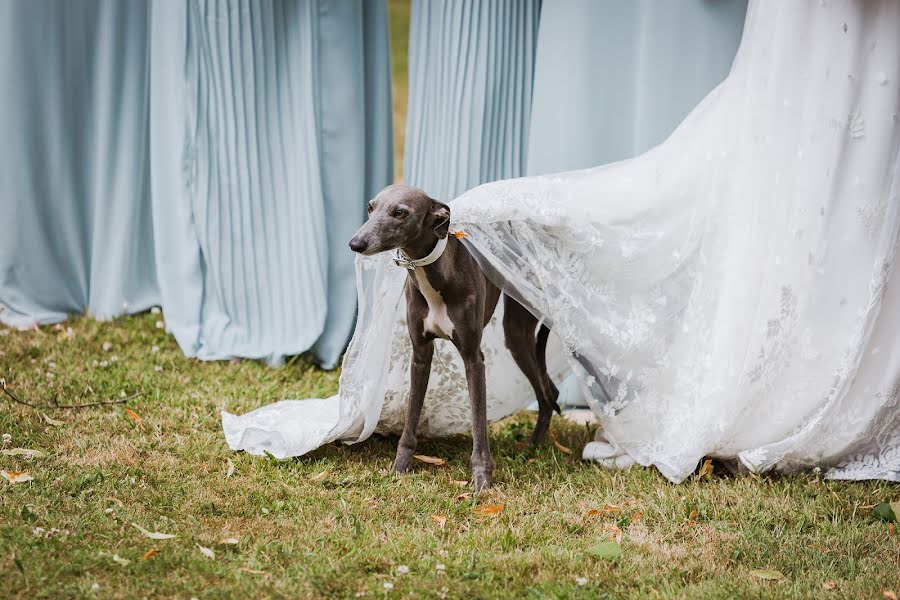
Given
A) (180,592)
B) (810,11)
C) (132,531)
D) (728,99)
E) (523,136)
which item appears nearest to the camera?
(180,592)

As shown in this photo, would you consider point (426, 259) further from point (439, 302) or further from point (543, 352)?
point (543, 352)

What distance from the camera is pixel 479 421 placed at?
365 centimetres

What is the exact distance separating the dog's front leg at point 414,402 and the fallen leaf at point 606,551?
939mm

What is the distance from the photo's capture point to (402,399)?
4.04m

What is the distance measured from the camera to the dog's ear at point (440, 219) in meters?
3.37

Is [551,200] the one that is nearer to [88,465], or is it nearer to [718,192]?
[718,192]

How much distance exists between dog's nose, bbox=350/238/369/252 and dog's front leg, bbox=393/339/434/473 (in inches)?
26.1

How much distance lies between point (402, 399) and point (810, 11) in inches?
86.0

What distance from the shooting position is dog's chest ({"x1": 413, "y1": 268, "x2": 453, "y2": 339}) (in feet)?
11.5

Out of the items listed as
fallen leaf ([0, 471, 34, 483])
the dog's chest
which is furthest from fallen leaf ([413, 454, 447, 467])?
fallen leaf ([0, 471, 34, 483])

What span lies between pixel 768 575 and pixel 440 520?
1.08 m

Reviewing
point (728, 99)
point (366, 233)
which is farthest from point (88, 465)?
point (728, 99)

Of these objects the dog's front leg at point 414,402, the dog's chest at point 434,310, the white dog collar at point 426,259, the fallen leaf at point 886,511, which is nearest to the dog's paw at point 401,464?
the dog's front leg at point 414,402

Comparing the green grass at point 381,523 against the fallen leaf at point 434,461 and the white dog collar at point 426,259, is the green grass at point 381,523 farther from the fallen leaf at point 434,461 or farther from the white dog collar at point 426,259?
the white dog collar at point 426,259
